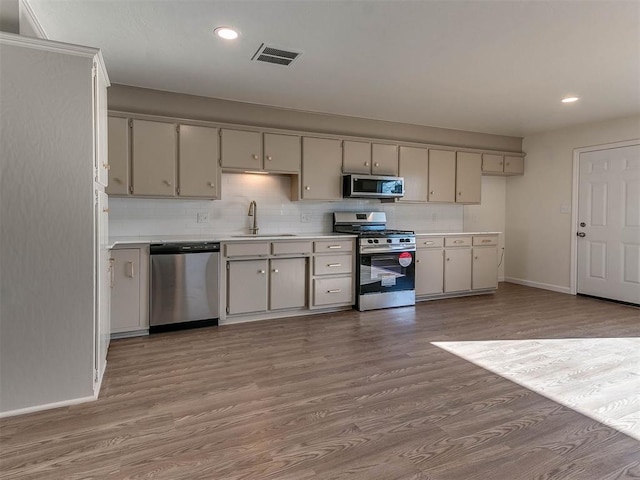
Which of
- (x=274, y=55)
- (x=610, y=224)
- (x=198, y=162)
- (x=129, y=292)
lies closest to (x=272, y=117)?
(x=198, y=162)

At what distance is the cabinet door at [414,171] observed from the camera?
16.8ft

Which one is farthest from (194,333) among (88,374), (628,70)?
(628,70)

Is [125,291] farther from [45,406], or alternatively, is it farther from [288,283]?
[288,283]

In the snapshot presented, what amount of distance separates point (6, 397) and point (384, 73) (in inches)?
142

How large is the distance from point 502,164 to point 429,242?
206cm

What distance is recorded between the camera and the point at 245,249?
12.9ft

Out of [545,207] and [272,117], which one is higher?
[272,117]

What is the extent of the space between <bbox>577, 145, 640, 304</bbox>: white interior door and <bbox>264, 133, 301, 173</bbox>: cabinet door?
162 inches

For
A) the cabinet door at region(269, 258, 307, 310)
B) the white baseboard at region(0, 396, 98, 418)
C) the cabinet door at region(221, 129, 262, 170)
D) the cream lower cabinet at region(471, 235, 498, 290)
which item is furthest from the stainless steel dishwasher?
the cream lower cabinet at region(471, 235, 498, 290)

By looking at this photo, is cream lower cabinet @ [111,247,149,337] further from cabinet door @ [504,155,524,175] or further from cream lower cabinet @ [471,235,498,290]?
cabinet door @ [504,155,524,175]

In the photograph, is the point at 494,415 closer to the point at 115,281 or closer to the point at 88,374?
the point at 88,374

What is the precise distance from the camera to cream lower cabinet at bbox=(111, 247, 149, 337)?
3.42 metres

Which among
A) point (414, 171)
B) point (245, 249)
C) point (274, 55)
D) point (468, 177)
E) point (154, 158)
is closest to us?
point (274, 55)

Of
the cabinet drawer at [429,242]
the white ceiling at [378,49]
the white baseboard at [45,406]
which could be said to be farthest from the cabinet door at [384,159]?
the white baseboard at [45,406]
